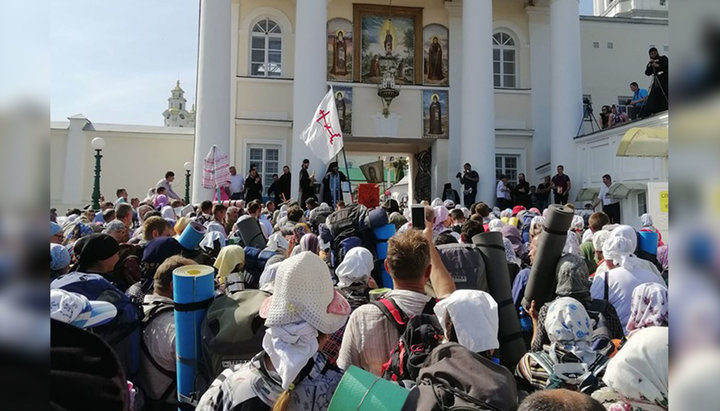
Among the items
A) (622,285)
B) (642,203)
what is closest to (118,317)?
(622,285)

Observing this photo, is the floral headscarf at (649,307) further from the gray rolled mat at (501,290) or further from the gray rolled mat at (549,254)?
the gray rolled mat at (549,254)

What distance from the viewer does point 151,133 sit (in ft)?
76.3

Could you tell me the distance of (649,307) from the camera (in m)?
2.82

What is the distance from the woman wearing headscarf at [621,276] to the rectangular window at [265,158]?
17.6 meters

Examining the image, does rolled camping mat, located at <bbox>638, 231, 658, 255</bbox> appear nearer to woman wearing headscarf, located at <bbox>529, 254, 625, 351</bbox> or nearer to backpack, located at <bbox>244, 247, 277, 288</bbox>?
woman wearing headscarf, located at <bbox>529, 254, 625, 351</bbox>

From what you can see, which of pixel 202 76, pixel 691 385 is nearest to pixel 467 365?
pixel 691 385

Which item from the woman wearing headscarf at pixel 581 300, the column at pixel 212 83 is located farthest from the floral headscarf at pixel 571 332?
the column at pixel 212 83

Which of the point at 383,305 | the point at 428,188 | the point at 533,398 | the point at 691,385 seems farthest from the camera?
the point at 428,188

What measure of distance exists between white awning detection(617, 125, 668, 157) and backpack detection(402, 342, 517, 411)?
11.2m

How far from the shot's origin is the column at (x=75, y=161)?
73.3 ft

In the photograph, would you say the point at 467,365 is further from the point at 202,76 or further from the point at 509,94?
the point at 509,94

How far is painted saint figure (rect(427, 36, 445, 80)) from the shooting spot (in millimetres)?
21594

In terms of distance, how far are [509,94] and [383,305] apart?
21126 mm

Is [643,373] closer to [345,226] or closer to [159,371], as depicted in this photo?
[159,371]
